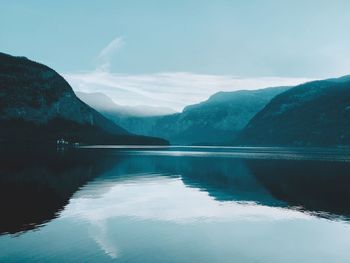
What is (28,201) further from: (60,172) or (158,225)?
(60,172)

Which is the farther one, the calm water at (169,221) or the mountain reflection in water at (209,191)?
the mountain reflection in water at (209,191)

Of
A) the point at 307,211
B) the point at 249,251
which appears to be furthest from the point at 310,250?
the point at 307,211

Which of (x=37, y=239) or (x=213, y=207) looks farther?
(x=213, y=207)

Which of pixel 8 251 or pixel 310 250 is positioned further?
pixel 310 250

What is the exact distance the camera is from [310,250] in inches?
1601

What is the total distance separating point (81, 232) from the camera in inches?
1768

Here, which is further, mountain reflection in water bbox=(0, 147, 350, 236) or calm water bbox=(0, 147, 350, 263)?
mountain reflection in water bbox=(0, 147, 350, 236)

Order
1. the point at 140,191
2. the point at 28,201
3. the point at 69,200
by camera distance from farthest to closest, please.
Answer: the point at 140,191
the point at 69,200
the point at 28,201

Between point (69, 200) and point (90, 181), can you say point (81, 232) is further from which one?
point (90, 181)

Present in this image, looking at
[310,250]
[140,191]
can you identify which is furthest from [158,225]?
[140,191]

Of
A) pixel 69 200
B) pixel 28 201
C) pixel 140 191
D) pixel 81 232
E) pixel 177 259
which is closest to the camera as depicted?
pixel 177 259

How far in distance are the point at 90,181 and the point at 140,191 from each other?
1854 cm

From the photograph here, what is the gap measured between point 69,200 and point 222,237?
31359 millimetres

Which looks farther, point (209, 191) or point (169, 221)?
point (209, 191)
